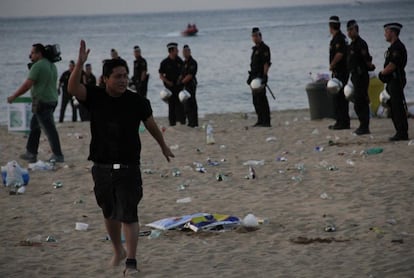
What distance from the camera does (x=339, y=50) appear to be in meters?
15.7

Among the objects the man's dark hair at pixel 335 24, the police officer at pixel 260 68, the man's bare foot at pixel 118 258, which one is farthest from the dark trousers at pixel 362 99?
the man's bare foot at pixel 118 258

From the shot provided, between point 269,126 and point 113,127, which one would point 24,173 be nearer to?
point 113,127

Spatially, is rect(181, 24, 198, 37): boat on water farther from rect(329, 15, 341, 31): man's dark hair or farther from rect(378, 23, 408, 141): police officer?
rect(378, 23, 408, 141): police officer

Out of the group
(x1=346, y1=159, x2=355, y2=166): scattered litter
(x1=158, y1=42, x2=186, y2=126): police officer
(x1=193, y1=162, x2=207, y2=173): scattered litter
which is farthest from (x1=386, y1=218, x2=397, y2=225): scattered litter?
(x1=158, y1=42, x2=186, y2=126): police officer

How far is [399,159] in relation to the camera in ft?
39.4

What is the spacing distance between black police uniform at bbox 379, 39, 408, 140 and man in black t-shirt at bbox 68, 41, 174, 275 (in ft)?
21.8

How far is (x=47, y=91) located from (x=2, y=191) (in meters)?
2.01

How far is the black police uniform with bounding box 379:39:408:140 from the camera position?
42.7ft

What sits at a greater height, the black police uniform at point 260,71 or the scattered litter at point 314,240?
the black police uniform at point 260,71

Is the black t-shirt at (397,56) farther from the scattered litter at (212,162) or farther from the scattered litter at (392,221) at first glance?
the scattered litter at (392,221)

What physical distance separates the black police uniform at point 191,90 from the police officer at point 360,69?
3810 millimetres

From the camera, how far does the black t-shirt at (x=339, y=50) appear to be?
15.7 m

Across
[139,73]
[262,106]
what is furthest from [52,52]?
[139,73]

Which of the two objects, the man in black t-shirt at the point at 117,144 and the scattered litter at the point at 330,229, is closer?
the man in black t-shirt at the point at 117,144
